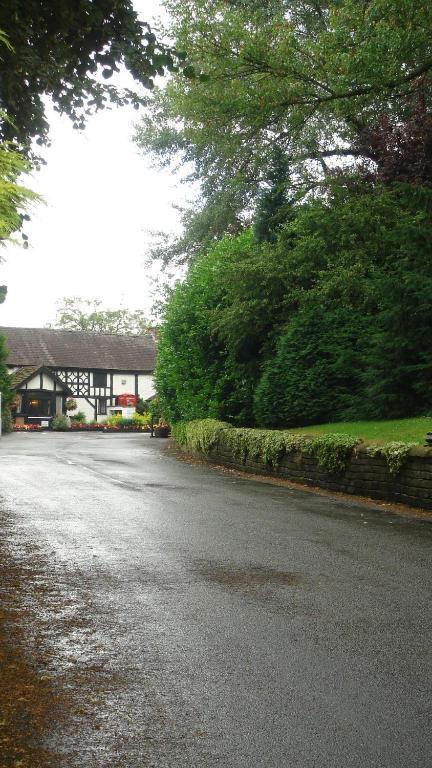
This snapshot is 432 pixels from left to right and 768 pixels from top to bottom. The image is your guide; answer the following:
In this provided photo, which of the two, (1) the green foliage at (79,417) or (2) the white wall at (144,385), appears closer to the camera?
(1) the green foliage at (79,417)

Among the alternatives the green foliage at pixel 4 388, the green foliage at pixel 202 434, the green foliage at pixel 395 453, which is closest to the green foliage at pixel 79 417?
the green foliage at pixel 4 388

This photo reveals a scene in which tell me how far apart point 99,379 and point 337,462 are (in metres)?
59.0

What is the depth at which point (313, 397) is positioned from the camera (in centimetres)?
1972

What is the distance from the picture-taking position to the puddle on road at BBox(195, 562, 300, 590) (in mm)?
6750

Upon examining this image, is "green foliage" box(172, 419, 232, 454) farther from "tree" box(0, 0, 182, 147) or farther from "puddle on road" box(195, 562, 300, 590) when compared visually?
"puddle on road" box(195, 562, 300, 590)

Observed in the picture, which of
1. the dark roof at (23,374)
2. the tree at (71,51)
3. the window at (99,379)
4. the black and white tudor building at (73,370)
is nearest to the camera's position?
the tree at (71,51)

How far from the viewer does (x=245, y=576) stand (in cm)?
705

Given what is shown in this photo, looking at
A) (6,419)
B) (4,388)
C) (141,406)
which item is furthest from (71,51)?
(141,406)

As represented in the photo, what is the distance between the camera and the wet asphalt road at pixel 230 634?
11.8 ft

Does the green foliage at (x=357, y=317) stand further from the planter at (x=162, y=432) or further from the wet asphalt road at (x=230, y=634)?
the planter at (x=162, y=432)

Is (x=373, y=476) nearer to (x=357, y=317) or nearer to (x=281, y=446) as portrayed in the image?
(x=281, y=446)

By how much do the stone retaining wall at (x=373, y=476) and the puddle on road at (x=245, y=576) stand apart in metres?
5.20

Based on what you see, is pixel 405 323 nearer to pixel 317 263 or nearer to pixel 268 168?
pixel 317 263

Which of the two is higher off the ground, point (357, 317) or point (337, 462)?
point (357, 317)
